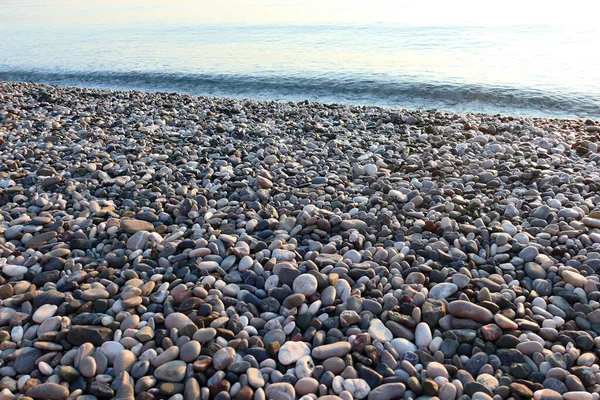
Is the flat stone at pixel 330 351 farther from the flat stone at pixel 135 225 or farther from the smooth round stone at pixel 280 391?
the flat stone at pixel 135 225

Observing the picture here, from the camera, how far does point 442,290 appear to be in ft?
9.50

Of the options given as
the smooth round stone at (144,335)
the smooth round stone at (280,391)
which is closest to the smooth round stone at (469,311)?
the smooth round stone at (280,391)

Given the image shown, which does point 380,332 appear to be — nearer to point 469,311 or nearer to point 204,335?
point 469,311

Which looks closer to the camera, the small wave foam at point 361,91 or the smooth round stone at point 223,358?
the smooth round stone at point 223,358

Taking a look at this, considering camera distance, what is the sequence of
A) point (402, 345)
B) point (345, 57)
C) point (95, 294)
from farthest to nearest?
point (345, 57) → point (95, 294) → point (402, 345)

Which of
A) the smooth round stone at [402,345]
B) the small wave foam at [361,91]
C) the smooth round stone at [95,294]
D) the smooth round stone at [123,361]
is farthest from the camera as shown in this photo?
the small wave foam at [361,91]

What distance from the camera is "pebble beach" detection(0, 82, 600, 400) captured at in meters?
2.34

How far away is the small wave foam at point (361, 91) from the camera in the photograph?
949 cm

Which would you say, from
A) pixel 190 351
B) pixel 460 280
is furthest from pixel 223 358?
pixel 460 280

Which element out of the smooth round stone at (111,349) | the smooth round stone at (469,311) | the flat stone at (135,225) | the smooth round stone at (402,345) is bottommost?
the smooth round stone at (402,345)

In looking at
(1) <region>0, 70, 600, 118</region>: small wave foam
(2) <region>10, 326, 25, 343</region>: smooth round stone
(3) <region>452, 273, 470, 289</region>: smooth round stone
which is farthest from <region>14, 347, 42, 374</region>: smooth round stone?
(1) <region>0, 70, 600, 118</region>: small wave foam

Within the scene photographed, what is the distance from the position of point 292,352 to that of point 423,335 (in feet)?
2.46

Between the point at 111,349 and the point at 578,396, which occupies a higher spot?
the point at 111,349

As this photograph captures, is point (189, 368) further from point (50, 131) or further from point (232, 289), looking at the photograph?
point (50, 131)
